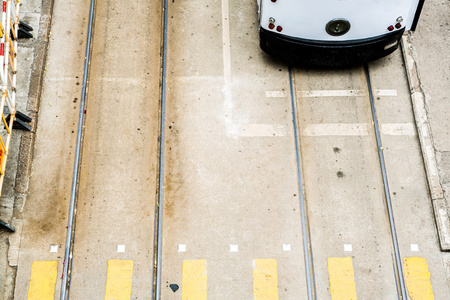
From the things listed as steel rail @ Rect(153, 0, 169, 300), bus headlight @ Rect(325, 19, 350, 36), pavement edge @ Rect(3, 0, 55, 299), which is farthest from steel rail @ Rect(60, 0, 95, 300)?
bus headlight @ Rect(325, 19, 350, 36)

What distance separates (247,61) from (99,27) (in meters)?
2.97

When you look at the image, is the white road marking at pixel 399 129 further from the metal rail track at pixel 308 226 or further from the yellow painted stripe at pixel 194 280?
the yellow painted stripe at pixel 194 280

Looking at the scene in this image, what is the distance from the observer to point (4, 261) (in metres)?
7.07

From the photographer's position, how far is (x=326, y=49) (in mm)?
8055

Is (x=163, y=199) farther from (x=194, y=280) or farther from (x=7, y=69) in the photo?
(x=7, y=69)

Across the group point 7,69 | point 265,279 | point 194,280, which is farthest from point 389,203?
point 7,69

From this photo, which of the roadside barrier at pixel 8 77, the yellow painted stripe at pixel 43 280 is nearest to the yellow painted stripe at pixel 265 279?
the yellow painted stripe at pixel 43 280

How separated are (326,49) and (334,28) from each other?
42 centimetres

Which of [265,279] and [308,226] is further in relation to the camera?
[308,226]

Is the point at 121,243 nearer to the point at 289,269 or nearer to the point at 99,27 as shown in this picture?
the point at 289,269

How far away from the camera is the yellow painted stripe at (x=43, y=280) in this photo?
6.85m

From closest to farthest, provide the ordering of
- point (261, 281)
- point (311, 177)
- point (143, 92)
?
point (261, 281) < point (311, 177) < point (143, 92)

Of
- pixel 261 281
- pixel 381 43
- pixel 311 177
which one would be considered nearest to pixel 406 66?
pixel 381 43

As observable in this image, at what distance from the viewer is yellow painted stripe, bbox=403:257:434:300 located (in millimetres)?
6926
